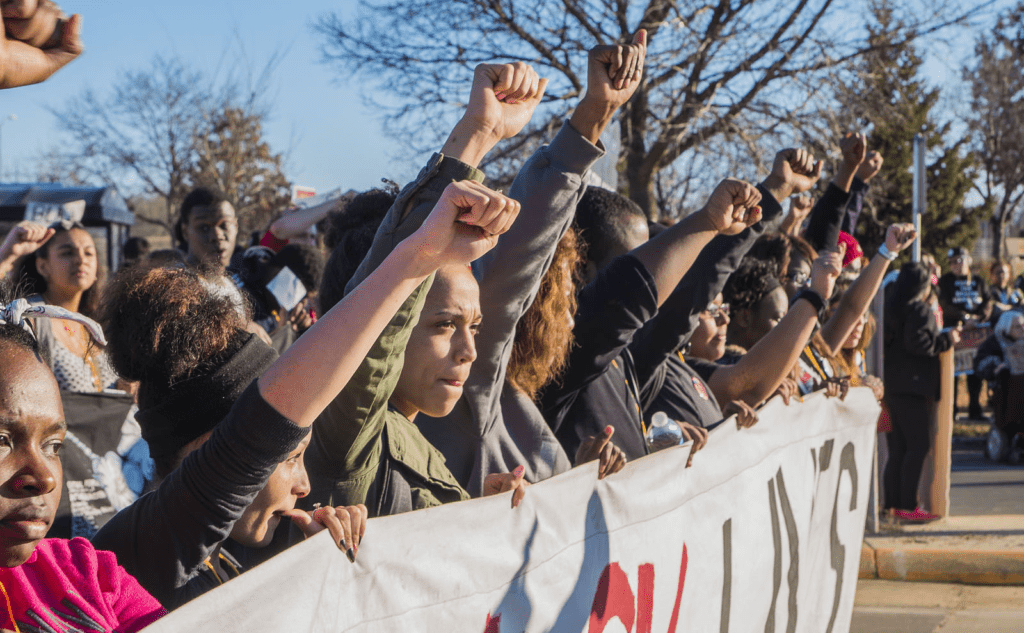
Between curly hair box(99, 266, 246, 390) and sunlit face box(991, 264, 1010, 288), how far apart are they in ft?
50.5

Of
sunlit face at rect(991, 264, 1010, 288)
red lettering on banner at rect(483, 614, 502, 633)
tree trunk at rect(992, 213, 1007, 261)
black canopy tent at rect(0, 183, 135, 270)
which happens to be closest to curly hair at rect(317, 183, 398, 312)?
red lettering on banner at rect(483, 614, 502, 633)

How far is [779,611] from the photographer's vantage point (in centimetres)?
331

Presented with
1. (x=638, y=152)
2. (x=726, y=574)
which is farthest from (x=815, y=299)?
(x=638, y=152)

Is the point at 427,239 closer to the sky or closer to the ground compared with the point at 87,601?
closer to the sky

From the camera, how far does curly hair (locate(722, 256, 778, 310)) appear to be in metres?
4.86

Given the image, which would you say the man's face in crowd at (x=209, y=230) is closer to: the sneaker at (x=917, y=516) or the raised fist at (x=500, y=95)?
the raised fist at (x=500, y=95)

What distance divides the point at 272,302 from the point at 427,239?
128 inches

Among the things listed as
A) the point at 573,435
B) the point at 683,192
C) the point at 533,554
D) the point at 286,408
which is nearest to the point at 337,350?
the point at 286,408

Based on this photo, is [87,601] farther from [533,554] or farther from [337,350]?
[533,554]

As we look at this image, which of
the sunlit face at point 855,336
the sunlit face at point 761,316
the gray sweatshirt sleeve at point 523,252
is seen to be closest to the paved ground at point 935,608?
the sunlit face at point 855,336

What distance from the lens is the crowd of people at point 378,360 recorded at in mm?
1514

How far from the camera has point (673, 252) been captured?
285cm

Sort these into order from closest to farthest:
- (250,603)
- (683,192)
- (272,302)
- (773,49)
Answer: (250,603) < (272,302) < (773,49) < (683,192)

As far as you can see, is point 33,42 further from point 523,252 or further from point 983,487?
point 983,487
